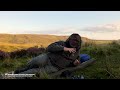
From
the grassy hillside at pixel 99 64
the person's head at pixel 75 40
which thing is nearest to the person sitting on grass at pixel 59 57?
the person's head at pixel 75 40

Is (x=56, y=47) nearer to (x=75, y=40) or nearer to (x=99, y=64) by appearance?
(x=75, y=40)

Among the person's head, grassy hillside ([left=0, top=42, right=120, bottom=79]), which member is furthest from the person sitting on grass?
grassy hillside ([left=0, top=42, right=120, bottom=79])

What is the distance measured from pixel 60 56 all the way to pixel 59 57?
44mm

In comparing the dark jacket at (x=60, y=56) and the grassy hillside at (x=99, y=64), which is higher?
the dark jacket at (x=60, y=56)

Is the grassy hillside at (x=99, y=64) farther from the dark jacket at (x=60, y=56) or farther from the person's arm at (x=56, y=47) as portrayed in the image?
the person's arm at (x=56, y=47)

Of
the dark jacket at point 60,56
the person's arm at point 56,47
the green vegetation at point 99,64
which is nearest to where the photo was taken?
the person's arm at point 56,47

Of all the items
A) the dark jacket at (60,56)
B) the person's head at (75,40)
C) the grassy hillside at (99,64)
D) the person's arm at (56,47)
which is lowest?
the grassy hillside at (99,64)

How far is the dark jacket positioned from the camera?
276 inches

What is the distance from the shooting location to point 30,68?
7465mm

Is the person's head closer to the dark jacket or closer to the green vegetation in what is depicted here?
the dark jacket

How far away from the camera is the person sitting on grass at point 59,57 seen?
6.96m
